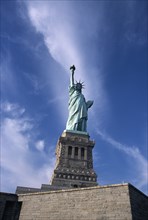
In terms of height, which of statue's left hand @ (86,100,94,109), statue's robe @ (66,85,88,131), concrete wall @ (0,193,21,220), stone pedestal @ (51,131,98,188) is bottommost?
concrete wall @ (0,193,21,220)

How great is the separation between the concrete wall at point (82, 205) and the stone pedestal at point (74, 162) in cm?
2252

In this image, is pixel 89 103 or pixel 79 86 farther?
pixel 79 86

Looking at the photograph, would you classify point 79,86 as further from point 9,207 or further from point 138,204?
point 138,204

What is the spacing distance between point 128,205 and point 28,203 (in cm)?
904

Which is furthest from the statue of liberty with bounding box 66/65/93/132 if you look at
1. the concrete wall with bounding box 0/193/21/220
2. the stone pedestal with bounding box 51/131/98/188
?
the concrete wall with bounding box 0/193/21/220

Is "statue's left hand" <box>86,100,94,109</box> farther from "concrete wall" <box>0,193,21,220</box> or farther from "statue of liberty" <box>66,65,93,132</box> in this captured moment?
"concrete wall" <box>0,193,21,220</box>

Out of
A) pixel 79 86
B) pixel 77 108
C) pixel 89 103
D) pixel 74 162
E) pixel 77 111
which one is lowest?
pixel 74 162

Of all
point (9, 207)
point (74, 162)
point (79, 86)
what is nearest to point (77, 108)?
point (79, 86)

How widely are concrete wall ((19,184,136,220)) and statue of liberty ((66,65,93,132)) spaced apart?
115 ft

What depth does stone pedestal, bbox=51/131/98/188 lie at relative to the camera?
43.2 metres

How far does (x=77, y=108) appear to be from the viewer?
5666 centimetres

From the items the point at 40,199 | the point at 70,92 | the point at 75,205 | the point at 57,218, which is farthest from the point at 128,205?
the point at 70,92

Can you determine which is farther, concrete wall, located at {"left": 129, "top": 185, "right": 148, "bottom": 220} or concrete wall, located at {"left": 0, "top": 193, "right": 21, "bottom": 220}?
concrete wall, located at {"left": 0, "top": 193, "right": 21, "bottom": 220}

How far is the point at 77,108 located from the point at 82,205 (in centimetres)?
3971
